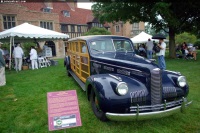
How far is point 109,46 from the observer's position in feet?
16.1

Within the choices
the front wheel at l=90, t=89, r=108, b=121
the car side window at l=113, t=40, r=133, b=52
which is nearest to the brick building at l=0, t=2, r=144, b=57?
A: the car side window at l=113, t=40, r=133, b=52

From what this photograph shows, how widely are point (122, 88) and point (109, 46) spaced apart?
218 cm

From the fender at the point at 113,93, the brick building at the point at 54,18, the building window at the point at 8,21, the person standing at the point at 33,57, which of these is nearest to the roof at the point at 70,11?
the brick building at the point at 54,18

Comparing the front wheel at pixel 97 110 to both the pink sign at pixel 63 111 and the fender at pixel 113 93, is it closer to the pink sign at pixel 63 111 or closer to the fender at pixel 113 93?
the fender at pixel 113 93

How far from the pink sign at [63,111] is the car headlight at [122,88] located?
0.80 metres

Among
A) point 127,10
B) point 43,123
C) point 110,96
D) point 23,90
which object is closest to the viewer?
point 110,96

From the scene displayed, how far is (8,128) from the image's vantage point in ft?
11.3

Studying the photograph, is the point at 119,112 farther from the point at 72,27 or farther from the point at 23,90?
the point at 72,27

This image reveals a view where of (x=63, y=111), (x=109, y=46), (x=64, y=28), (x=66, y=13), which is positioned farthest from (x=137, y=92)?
(x=66, y=13)

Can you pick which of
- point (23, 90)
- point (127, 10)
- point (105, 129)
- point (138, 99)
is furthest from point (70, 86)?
point (127, 10)

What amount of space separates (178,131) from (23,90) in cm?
539

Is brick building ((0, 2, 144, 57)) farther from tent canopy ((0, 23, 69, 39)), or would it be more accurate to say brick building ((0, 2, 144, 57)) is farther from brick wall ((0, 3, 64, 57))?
tent canopy ((0, 23, 69, 39))

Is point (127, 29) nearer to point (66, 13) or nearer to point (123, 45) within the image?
point (66, 13)

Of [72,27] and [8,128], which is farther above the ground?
[72,27]
